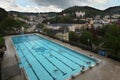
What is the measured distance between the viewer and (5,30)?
33.3 meters

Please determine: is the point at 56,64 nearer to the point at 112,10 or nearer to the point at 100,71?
the point at 100,71

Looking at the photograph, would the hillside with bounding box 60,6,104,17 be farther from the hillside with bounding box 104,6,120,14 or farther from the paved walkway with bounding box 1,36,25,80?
the paved walkway with bounding box 1,36,25,80

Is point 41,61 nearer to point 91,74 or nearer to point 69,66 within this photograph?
point 69,66

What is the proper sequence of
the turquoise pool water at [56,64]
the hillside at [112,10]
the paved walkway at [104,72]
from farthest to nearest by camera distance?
the hillside at [112,10] → the turquoise pool water at [56,64] → the paved walkway at [104,72]

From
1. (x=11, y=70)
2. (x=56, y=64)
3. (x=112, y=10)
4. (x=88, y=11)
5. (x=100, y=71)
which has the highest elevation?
(x=112, y=10)

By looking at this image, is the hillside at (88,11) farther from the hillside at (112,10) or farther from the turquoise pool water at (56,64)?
the turquoise pool water at (56,64)

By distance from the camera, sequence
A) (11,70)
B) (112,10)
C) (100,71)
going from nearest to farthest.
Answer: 1. (100,71)
2. (11,70)
3. (112,10)

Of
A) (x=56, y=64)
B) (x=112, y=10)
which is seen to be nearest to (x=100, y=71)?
(x=56, y=64)

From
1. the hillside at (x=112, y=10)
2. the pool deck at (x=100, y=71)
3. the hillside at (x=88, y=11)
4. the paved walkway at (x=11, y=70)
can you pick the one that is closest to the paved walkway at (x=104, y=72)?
the pool deck at (x=100, y=71)

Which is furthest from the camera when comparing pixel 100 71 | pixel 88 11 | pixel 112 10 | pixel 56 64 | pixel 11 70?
pixel 112 10

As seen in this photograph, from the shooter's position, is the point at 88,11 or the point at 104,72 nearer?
the point at 104,72

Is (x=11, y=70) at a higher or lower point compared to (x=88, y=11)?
lower

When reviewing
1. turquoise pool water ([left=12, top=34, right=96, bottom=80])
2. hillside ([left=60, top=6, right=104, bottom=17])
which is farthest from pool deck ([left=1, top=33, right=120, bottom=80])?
hillside ([left=60, top=6, right=104, bottom=17])

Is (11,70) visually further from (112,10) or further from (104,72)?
(112,10)
